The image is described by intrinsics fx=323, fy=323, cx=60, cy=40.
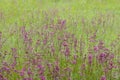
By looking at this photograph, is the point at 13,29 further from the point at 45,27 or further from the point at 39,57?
the point at 39,57

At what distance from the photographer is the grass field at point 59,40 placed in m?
5.23

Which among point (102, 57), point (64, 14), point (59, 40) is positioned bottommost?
point (102, 57)

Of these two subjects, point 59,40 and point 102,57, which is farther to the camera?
point 59,40

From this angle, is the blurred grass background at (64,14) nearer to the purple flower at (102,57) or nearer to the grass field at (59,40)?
the grass field at (59,40)

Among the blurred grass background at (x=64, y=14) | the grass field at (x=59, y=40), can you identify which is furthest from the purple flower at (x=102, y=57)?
the blurred grass background at (x=64, y=14)

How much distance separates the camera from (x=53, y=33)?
6.73 meters

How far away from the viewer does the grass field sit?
5234 millimetres

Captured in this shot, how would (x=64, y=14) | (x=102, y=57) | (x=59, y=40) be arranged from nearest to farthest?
(x=102, y=57) < (x=59, y=40) < (x=64, y=14)

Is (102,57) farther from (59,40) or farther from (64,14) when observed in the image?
(64,14)

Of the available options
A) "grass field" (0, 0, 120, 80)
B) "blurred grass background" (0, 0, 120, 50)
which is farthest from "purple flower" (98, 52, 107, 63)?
"blurred grass background" (0, 0, 120, 50)

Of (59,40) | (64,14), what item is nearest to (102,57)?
(59,40)

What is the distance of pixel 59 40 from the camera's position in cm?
641

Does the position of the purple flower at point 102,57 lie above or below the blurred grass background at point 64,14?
below

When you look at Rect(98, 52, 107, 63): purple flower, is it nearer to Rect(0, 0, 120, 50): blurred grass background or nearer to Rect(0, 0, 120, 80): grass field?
Rect(0, 0, 120, 80): grass field
